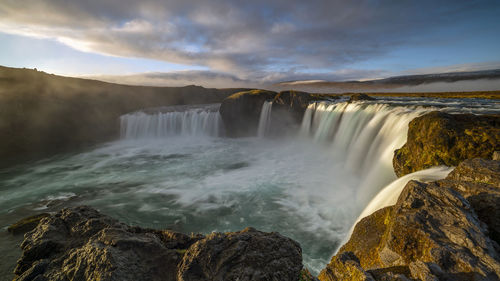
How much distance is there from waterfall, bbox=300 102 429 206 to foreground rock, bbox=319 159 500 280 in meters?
6.21

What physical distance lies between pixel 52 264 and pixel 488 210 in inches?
313

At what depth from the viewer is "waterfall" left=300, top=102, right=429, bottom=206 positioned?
1093 cm

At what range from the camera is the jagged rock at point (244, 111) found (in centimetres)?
3139

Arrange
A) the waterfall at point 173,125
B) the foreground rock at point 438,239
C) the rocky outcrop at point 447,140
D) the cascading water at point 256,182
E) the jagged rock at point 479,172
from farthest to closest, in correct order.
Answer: the waterfall at point 173,125 → the cascading water at point 256,182 → the rocky outcrop at point 447,140 → the jagged rock at point 479,172 → the foreground rock at point 438,239

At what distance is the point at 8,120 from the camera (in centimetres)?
2823

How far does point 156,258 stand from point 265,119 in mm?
27793

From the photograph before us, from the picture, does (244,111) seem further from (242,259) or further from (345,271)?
(345,271)

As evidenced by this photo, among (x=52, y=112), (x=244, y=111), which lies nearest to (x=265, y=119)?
(x=244, y=111)

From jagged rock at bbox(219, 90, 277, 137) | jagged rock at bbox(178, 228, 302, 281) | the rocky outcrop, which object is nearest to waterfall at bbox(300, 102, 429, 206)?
the rocky outcrop

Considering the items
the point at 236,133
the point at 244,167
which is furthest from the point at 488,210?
the point at 236,133

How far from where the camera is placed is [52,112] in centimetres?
3278

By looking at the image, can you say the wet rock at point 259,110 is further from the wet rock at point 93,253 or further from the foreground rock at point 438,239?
the wet rock at point 93,253

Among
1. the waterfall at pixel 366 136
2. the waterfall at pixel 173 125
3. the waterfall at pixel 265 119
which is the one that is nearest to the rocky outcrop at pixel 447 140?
the waterfall at pixel 366 136

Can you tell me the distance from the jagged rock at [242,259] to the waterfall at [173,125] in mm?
31552
